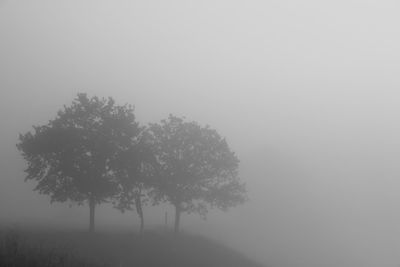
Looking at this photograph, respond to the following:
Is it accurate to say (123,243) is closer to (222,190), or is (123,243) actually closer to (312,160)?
(222,190)

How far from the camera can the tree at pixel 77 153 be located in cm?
3997

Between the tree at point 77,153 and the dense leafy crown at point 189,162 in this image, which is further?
the dense leafy crown at point 189,162

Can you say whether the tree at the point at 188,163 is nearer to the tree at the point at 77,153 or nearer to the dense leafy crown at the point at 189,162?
the dense leafy crown at the point at 189,162

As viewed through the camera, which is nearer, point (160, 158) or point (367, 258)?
point (160, 158)

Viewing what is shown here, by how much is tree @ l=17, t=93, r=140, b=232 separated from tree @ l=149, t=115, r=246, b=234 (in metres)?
7.24

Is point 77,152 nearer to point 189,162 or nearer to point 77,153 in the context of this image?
point 77,153

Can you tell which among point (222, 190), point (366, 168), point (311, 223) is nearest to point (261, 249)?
point (311, 223)

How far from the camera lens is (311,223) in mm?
102000

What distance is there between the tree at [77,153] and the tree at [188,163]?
724 cm

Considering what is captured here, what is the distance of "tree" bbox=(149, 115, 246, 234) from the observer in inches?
1896

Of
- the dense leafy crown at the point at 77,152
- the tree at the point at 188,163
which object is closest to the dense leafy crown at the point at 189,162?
the tree at the point at 188,163

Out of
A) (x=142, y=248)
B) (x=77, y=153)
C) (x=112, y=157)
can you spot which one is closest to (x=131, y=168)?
(x=112, y=157)

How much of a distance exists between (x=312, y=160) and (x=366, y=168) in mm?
24161

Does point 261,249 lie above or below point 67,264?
below
